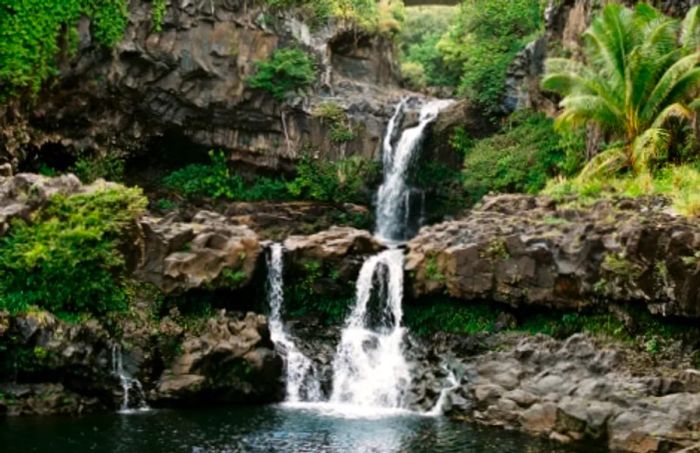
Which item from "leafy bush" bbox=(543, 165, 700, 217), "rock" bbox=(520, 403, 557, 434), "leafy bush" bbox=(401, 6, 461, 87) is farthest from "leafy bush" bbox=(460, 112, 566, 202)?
"rock" bbox=(520, 403, 557, 434)

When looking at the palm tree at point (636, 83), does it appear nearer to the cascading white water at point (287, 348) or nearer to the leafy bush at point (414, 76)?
the cascading white water at point (287, 348)

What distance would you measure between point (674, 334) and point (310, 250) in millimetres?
9200

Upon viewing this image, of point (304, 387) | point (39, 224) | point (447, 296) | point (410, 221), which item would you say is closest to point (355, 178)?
point (410, 221)

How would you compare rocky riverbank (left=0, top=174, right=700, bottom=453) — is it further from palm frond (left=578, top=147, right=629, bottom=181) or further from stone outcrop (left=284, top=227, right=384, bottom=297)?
palm frond (left=578, top=147, right=629, bottom=181)

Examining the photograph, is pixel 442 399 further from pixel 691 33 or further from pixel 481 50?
pixel 481 50

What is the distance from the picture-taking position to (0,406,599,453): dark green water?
45.4 feet

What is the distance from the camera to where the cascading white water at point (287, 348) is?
62.6 feet

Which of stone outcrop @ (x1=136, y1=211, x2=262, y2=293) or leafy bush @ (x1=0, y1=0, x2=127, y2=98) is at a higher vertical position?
leafy bush @ (x1=0, y1=0, x2=127, y2=98)

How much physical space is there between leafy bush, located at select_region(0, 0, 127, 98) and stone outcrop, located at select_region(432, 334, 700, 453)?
54.2 ft

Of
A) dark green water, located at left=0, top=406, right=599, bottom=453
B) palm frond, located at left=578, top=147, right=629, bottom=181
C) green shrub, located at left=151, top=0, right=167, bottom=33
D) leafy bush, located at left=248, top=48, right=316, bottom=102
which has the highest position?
green shrub, located at left=151, top=0, right=167, bottom=33

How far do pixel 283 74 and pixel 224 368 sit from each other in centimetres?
1455

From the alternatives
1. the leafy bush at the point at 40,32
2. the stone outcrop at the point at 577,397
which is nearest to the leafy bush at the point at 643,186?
the stone outcrop at the point at 577,397

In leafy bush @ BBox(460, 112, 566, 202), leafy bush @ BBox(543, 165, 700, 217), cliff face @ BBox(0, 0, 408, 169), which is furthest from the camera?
cliff face @ BBox(0, 0, 408, 169)

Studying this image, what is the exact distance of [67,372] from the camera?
56.0ft
